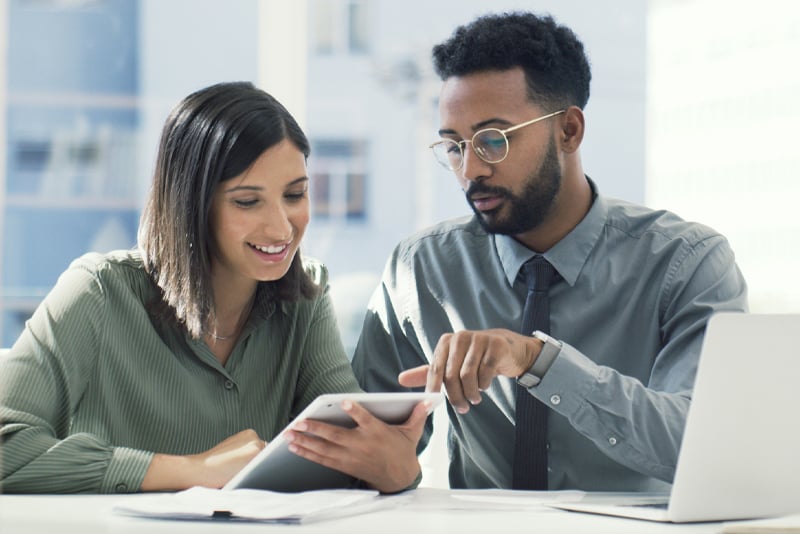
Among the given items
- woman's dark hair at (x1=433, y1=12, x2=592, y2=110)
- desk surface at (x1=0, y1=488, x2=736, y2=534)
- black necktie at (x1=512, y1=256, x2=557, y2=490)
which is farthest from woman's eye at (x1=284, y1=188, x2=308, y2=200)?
desk surface at (x1=0, y1=488, x2=736, y2=534)

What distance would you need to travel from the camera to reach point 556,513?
1289 mm

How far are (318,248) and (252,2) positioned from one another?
3.80 ft

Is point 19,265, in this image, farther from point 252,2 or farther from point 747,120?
point 747,120

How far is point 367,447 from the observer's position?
5.00ft

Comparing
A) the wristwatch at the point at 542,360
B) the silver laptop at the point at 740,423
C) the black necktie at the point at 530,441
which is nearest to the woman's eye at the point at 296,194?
the black necktie at the point at 530,441

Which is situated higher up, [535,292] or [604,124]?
[604,124]

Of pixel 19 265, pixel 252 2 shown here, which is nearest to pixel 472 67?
pixel 252 2

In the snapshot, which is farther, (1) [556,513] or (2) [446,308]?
(2) [446,308]

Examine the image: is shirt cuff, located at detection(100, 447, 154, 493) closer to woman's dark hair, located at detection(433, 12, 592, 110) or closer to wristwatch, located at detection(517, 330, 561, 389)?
wristwatch, located at detection(517, 330, 561, 389)

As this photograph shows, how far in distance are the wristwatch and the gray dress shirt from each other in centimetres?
31

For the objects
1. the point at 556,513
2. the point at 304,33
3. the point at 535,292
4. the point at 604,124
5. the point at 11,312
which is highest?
the point at 304,33

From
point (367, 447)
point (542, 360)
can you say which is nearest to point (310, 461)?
point (367, 447)

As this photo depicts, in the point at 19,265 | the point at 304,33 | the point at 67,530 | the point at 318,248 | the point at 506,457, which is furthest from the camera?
the point at 318,248

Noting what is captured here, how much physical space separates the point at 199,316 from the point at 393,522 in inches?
30.7
